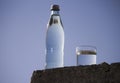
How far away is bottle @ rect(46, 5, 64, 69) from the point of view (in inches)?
31.5

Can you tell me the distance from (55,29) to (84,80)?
303 mm

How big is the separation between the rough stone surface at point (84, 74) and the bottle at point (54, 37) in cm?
15

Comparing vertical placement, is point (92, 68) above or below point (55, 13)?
below

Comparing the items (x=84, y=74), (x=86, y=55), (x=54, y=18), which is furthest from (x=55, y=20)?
(x=84, y=74)

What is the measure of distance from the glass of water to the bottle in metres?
0.06

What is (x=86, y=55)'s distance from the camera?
0.74 metres

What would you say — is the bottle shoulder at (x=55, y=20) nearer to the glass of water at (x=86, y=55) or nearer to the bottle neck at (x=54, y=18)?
the bottle neck at (x=54, y=18)

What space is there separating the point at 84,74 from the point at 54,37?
298 millimetres

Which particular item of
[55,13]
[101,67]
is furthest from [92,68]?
[55,13]

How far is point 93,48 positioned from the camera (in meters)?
0.77

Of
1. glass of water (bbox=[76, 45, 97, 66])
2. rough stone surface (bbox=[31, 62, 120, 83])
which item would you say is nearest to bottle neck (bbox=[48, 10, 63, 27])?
glass of water (bbox=[76, 45, 97, 66])

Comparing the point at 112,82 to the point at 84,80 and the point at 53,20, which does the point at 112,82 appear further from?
the point at 53,20

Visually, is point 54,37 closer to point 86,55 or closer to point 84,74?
point 86,55

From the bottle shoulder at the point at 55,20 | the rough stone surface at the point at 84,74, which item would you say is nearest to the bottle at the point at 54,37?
the bottle shoulder at the point at 55,20
